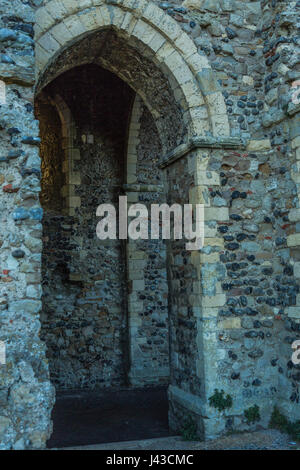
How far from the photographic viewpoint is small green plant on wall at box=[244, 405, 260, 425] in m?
4.81

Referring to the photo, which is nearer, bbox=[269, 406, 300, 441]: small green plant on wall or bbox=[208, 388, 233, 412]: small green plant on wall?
bbox=[269, 406, 300, 441]: small green plant on wall

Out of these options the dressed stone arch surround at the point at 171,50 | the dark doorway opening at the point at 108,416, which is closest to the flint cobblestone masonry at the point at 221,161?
the dressed stone arch surround at the point at 171,50

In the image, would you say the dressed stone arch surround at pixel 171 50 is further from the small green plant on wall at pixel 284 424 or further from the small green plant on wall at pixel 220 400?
the small green plant on wall at pixel 284 424

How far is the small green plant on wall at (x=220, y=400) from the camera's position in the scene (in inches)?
185

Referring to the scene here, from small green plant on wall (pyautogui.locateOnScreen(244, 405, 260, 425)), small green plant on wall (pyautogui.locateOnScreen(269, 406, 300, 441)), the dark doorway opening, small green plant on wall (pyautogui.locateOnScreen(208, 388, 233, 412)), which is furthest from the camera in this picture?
the dark doorway opening

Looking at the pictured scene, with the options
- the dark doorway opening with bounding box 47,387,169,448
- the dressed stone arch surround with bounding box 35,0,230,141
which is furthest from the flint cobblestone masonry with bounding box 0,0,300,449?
the dark doorway opening with bounding box 47,387,169,448

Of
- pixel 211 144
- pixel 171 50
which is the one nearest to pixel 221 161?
pixel 211 144

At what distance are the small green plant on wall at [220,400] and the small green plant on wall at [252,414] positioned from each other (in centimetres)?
22

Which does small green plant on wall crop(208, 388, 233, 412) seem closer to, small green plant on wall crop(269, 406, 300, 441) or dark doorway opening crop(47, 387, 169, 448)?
small green plant on wall crop(269, 406, 300, 441)

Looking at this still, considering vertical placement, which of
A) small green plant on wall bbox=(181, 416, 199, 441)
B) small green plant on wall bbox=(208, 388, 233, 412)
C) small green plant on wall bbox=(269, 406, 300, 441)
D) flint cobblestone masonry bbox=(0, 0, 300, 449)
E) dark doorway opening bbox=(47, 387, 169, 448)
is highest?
flint cobblestone masonry bbox=(0, 0, 300, 449)

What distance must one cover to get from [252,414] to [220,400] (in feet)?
1.32

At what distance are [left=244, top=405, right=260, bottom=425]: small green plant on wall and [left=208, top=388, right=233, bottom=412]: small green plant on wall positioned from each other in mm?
219

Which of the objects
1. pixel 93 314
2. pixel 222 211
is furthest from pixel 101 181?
pixel 222 211
